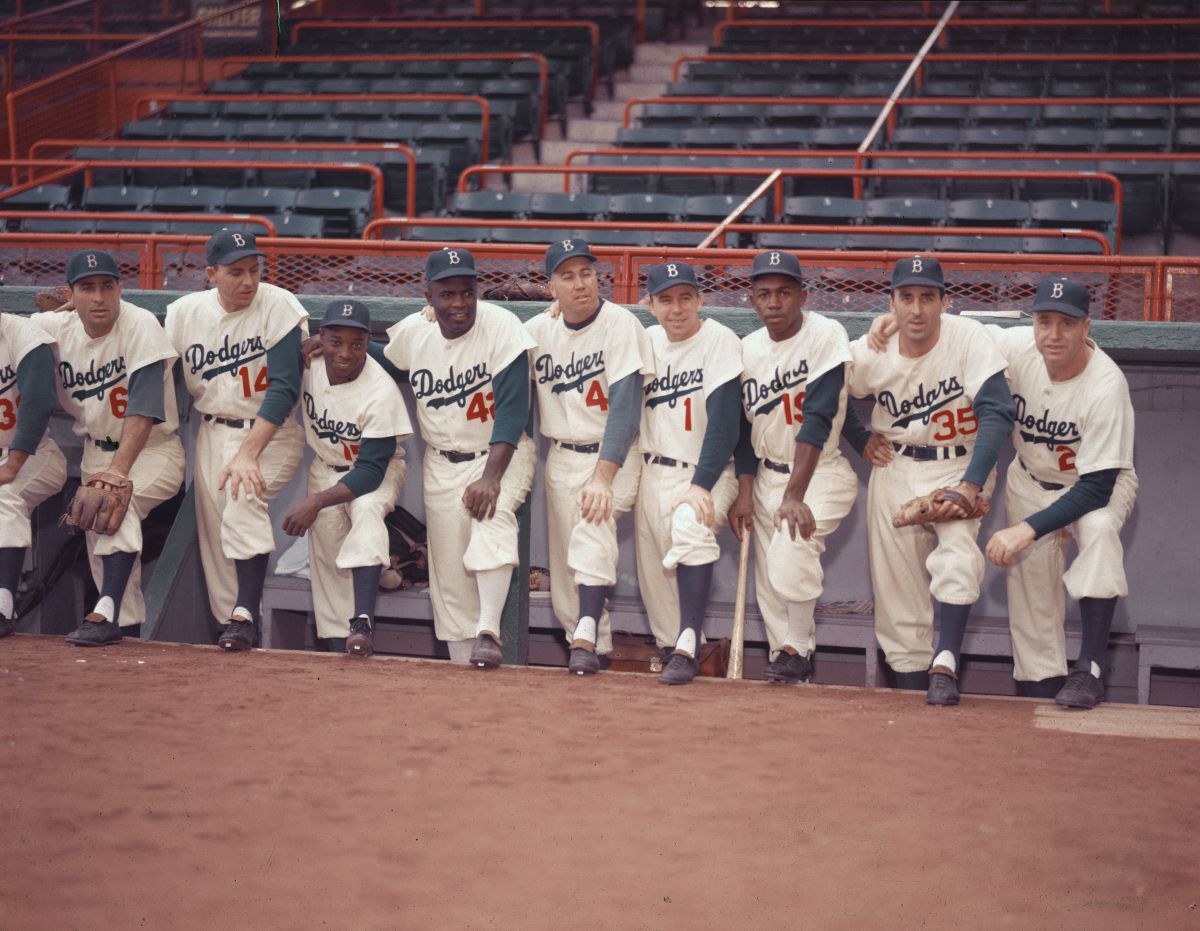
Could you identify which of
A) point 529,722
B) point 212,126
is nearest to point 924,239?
point 529,722

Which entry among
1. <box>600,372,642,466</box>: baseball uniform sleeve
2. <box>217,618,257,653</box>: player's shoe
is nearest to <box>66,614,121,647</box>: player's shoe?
<box>217,618,257,653</box>: player's shoe

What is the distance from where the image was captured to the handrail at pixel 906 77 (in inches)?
383

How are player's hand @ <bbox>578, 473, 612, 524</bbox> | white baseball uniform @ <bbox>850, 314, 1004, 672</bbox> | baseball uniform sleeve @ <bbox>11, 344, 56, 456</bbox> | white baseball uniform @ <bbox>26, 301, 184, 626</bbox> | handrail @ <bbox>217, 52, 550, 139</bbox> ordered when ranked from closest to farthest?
1. white baseball uniform @ <bbox>850, 314, 1004, 672</bbox>
2. player's hand @ <bbox>578, 473, 612, 524</bbox>
3. baseball uniform sleeve @ <bbox>11, 344, 56, 456</bbox>
4. white baseball uniform @ <bbox>26, 301, 184, 626</bbox>
5. handrail @ <bbox>217, 52, 550, 139</bbox>

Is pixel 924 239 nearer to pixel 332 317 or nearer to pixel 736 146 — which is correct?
pixel 736 146

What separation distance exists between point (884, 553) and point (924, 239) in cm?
316

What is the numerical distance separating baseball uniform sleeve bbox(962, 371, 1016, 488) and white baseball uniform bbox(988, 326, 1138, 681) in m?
0.18

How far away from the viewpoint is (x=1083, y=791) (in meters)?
3.93

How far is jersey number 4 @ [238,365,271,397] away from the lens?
19.5 feet

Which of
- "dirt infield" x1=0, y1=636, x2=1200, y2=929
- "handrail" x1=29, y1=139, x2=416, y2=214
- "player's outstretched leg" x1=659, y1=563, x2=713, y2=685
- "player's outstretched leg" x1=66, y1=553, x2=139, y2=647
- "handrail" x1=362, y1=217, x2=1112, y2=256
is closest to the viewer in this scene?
"dirt infield" x1=0, y1=636, x2=1200, y2=929

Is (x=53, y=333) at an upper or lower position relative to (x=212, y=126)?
lower

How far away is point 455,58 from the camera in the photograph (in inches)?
500

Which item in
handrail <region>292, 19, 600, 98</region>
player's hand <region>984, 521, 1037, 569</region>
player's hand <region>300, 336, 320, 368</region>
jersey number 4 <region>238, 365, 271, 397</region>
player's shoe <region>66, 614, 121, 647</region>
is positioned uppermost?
handrail <region>292, 19, 600, 98</region>

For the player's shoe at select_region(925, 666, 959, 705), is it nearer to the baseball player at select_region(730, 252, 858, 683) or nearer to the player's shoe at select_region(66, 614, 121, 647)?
the baseball player at select_region(730, 252, 858, 683)

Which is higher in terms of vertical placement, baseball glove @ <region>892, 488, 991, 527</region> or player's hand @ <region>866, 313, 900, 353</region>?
player's hand @ <region>866, 313, 900, 353</region>
